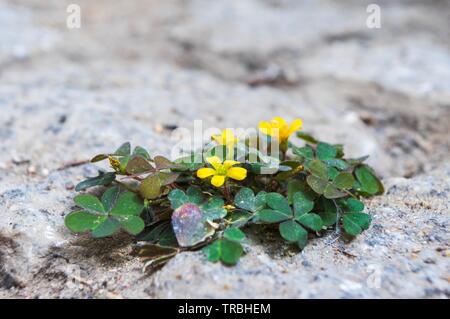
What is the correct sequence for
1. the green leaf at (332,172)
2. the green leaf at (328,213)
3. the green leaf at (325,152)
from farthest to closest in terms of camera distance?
the green leaf at (325,152) → the green leaf at (332,172) → the green leaf at (328,213)

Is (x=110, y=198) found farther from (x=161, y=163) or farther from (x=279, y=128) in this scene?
(x=279, y=128)

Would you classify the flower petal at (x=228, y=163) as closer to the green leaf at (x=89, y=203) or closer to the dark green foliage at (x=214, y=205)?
the dark green foliage at (x=214, y=205)

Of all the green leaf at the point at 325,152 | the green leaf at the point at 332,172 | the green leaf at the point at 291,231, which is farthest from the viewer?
the green leaf at the point at 325,152

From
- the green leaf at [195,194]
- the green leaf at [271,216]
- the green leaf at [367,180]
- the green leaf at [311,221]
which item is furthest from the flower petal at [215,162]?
the green leaf at [367,180]

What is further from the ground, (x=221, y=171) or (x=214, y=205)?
(x=221, y=171)

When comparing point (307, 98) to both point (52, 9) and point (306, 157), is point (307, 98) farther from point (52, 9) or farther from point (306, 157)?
point (52, 9)

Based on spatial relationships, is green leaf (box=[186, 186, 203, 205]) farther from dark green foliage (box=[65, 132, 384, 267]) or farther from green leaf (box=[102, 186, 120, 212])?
green leaf (box=[102, 186, 120, 212])

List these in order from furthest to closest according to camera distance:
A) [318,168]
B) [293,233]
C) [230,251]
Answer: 1. [318,168]
2. [293,233]
3. [230,251]

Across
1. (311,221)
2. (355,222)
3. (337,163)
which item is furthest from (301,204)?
(337,163)
